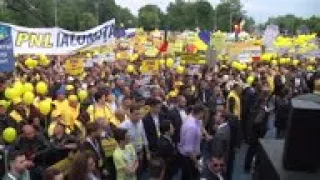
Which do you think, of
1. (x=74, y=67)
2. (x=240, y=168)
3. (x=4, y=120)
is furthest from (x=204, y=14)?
(x=4, y=120)

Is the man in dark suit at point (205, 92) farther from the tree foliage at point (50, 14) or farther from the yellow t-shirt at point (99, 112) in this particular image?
the tree foliage at point (50, 14)

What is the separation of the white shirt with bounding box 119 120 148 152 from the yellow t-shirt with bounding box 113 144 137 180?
1.28 m

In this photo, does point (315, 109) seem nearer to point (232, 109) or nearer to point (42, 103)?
point (42, 103)

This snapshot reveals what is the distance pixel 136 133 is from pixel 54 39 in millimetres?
6455

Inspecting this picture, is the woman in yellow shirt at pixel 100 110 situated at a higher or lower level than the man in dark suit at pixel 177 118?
higher

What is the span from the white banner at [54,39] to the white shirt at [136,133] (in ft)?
15.1

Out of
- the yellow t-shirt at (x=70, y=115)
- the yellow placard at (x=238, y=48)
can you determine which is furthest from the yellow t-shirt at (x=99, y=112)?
the yellow placard at (x=238, y=48)

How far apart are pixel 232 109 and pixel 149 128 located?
10.5 feet

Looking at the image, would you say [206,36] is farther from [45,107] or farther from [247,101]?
[45,107]

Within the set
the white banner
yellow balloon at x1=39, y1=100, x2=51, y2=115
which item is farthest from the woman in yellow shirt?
the white banner

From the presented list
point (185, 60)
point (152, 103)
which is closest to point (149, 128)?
point (152, 103)

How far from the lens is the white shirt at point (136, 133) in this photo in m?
9.77

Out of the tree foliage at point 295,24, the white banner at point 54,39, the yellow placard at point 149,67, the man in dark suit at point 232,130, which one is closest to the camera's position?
the man in dark suit at point 232,130

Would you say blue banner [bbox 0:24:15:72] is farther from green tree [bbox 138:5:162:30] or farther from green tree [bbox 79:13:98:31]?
green tree [bbox 138:5:162:30]
